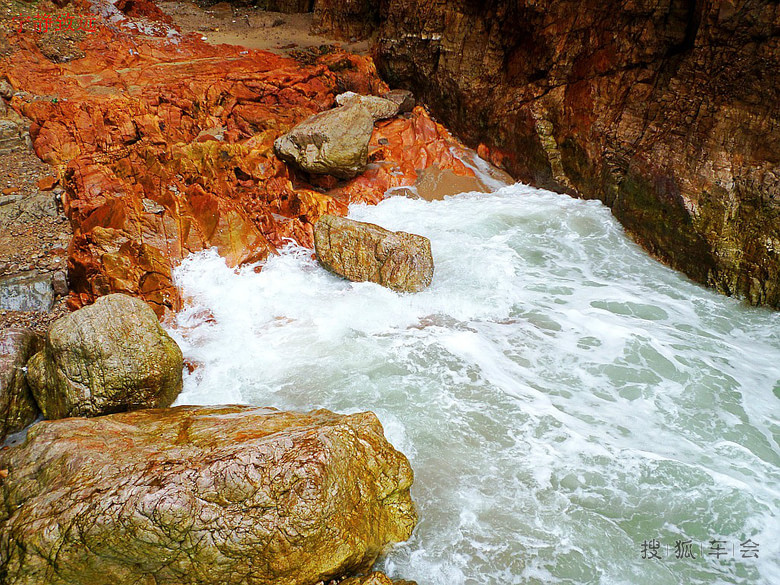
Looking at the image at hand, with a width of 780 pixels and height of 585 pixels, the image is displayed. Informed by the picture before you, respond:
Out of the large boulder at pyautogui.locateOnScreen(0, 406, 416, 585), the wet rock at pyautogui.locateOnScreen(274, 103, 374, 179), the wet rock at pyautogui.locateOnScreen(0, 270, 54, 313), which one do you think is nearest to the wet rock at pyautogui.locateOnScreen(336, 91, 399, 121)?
the wet rock at pyautogui.locateOnScreen(274, 103, 374, 179)

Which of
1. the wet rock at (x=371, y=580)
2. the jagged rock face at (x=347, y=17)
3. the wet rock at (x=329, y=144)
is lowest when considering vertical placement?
the wet rock at (x=371, y=580)

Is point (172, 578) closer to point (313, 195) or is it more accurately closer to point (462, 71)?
point (313, 195)

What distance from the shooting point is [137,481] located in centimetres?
308

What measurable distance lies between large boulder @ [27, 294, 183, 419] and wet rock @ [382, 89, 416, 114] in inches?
332

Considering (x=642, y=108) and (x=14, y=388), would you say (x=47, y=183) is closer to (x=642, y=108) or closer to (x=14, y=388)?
(x=14, y=388)

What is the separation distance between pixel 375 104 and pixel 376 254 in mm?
5165

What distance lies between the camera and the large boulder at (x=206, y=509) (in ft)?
9.53

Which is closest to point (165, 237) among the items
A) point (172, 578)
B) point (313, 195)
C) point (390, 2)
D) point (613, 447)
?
point (313, 195)

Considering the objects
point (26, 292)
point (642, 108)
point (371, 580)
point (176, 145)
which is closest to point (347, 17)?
point (176, 145)

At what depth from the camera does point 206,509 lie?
116 inches

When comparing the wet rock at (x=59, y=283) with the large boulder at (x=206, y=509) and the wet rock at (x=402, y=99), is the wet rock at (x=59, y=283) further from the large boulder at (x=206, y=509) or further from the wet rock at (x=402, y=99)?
the wet rock at (x=402, y=99)

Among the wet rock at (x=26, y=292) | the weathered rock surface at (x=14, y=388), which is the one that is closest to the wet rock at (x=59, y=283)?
the wet rock at (x=26, y=292)

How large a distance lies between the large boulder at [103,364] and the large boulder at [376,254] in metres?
2.89

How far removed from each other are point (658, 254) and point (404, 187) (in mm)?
4813
